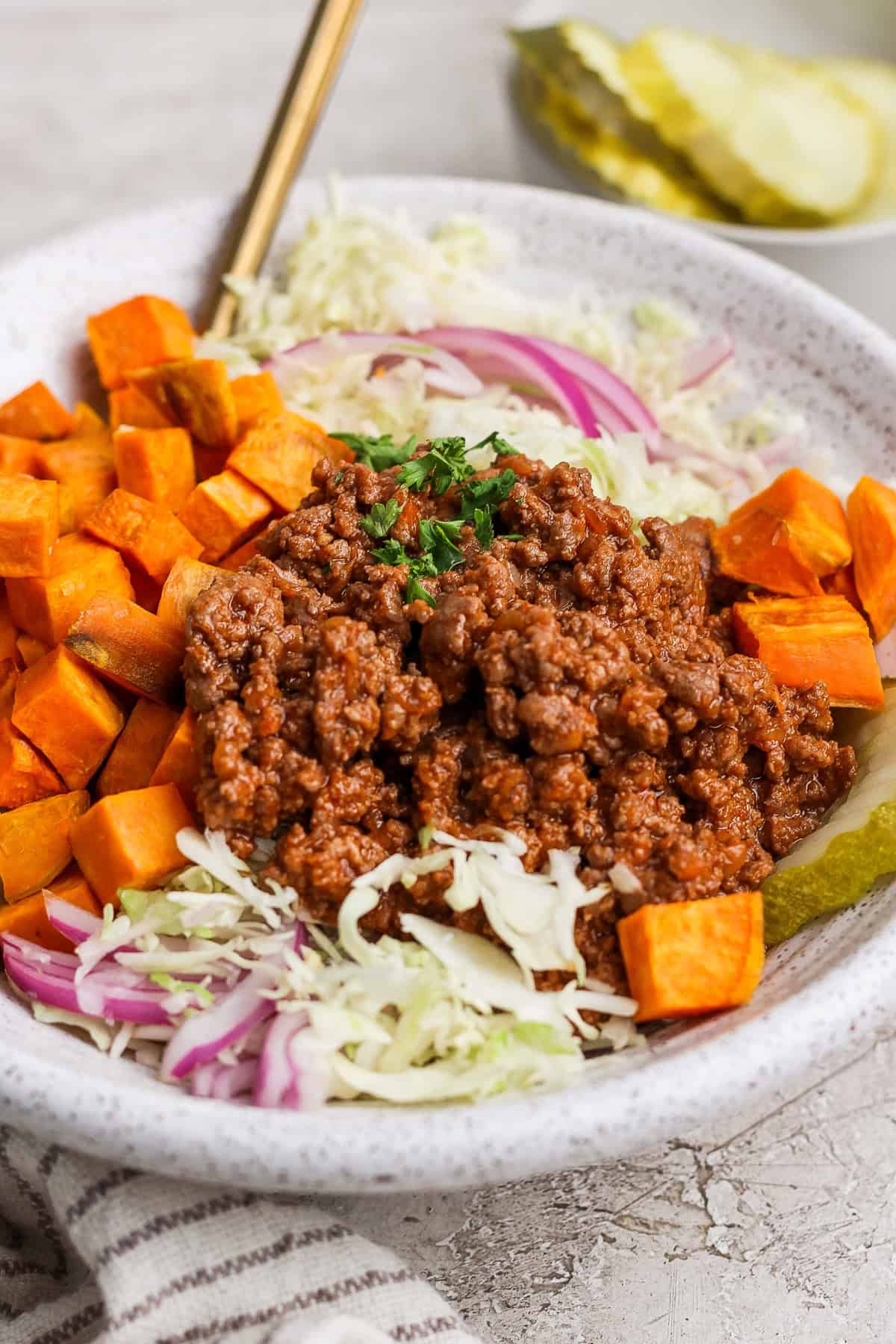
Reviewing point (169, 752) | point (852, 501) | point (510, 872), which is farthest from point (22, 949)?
point (852, 501)

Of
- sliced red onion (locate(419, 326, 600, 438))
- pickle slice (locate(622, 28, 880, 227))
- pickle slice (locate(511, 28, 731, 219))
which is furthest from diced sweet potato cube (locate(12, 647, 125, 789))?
pickle slice (locate(622, 28, 880, 227))

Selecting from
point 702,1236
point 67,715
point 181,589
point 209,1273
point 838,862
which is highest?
point 181,589

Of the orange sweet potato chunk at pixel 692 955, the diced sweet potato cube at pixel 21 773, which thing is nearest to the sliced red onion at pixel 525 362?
the orange sweet potato chunk at pixel 692 955

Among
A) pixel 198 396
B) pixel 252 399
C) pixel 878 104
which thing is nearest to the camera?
pixel 198 396

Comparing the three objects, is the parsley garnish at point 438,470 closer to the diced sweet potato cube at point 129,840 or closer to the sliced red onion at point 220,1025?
the diced sweet potato cube at point 129,840

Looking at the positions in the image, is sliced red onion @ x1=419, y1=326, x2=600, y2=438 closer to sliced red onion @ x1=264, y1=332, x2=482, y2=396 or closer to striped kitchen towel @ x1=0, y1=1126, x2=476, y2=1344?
sliced red onion @ x1=264, y1=332, x2=482, y2=396

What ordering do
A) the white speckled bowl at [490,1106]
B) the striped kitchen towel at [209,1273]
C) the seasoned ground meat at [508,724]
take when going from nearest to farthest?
the white speckled bowl at [490,1106] < the striped kitchen towel at [209,1273] < the seasoned ground meat at [508,724]

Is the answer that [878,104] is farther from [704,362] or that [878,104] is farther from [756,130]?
[704,362]

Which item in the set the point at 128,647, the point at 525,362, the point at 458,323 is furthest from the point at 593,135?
the point at 128,647
